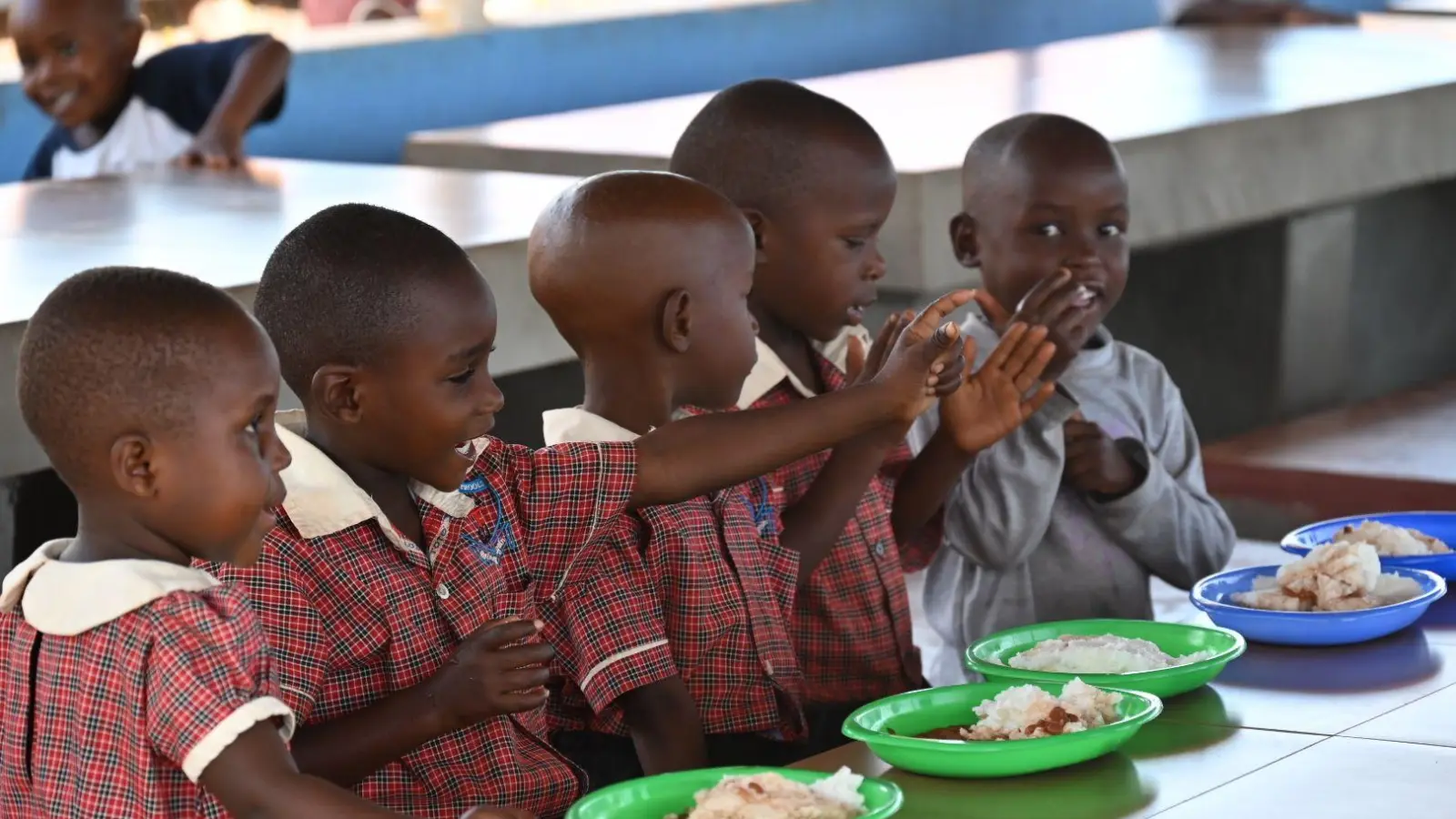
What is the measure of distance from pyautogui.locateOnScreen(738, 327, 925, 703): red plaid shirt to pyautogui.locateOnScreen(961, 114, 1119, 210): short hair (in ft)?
1.24

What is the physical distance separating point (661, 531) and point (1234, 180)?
2.19 m

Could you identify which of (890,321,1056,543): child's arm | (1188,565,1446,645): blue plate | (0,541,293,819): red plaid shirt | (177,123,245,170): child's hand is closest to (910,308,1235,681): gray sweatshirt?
(890,321,1056,543): child's arm

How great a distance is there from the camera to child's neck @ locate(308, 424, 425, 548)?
6.07 ft

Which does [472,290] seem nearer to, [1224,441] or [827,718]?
[827,718]

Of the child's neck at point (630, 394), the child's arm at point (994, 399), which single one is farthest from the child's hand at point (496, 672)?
the child's arm at point (994, 399)

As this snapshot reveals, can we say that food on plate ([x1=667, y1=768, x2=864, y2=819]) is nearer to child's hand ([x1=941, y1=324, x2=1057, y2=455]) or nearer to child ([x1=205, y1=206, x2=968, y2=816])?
child ([x1=205, y1=206, x2=968, y2=816])

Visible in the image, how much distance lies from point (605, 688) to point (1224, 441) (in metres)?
2.25

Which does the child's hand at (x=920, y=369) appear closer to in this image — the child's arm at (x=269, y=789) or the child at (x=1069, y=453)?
the child at (x=1069, y=453)

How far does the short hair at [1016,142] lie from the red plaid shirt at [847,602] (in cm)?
38

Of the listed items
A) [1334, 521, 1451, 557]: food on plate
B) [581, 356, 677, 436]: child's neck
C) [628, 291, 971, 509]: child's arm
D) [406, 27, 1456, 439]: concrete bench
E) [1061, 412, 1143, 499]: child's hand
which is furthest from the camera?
[406, 27, 1456, 439]: concrete bench

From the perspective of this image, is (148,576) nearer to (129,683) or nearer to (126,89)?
(129,683)

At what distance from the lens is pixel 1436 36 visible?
5.70 meters

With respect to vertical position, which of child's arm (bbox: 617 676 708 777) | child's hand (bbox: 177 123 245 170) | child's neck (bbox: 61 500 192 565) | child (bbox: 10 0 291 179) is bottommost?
child's arm (bbox: 617 676 708 777)

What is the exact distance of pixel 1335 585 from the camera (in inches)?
83.5
